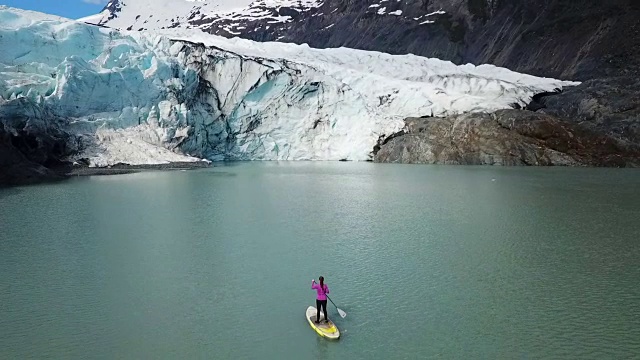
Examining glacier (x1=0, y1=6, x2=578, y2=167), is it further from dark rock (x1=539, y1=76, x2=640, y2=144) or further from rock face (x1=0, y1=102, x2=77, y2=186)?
dark rock (x1=539, y1=76, x2=640, y2=144)

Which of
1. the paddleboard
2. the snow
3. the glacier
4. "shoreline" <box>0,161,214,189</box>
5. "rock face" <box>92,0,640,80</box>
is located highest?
the snow

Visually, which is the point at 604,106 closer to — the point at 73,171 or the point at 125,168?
the point at 125,168

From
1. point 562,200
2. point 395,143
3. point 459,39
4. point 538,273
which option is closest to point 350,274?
point 538,273

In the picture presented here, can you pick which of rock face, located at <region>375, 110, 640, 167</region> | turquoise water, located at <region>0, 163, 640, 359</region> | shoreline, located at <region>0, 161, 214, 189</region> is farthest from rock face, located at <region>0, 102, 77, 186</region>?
rock face, located at <region>375, 110, 640, 167</region>

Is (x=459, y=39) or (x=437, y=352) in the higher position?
(x=459, y=39)

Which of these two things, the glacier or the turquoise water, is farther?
the glacier

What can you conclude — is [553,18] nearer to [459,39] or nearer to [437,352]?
[459,39]

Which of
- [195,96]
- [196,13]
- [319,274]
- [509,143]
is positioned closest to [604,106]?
[509,143]

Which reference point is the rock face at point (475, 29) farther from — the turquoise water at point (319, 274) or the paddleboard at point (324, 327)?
the paddleboard at point (324, 327)
